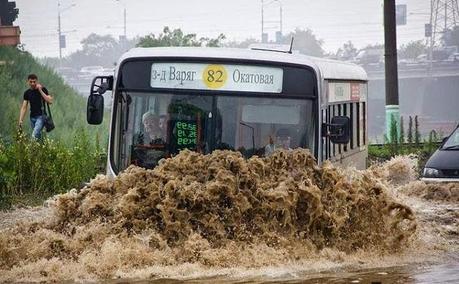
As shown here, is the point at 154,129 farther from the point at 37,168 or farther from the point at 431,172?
the point at 431,172

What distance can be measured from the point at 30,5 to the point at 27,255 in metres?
96.7

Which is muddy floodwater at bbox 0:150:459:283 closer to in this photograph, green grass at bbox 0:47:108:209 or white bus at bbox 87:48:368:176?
white bus at bbox 87:48:368:176

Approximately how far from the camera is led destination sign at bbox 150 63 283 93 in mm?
15602

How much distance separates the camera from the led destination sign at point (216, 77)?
51.2 feet

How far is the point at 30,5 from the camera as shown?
4269 inches

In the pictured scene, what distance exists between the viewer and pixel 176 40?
5947 centimetres

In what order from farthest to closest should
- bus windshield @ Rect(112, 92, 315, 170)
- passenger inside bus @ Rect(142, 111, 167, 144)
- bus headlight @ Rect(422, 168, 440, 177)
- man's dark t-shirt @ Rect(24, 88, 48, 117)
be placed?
1. man's dark t-shirt @ Rect(24, 88, 48, 117)
2. bus headlight @ Rect(422, 168, 440, 177)
3. passenger inside bus @ Rect(142, 111, 167, 144)
4. bus windshield @ Rect(112, 92, 315, 170)

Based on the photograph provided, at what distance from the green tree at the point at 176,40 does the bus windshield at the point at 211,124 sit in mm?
42667

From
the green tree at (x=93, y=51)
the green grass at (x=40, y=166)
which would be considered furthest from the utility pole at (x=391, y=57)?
the green tree at (x=93, y=51)

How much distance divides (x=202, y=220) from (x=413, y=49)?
102 meters

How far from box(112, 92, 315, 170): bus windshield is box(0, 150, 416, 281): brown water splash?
72cm

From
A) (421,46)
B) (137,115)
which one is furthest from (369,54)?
(137,115)

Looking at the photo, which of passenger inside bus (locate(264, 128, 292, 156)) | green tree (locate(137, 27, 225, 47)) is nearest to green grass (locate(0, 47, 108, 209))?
passenger inside bus (locate(264, 128, 292, 156))

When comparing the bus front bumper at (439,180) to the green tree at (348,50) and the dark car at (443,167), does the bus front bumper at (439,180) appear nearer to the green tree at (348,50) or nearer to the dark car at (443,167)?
the dark car at (443,167)
